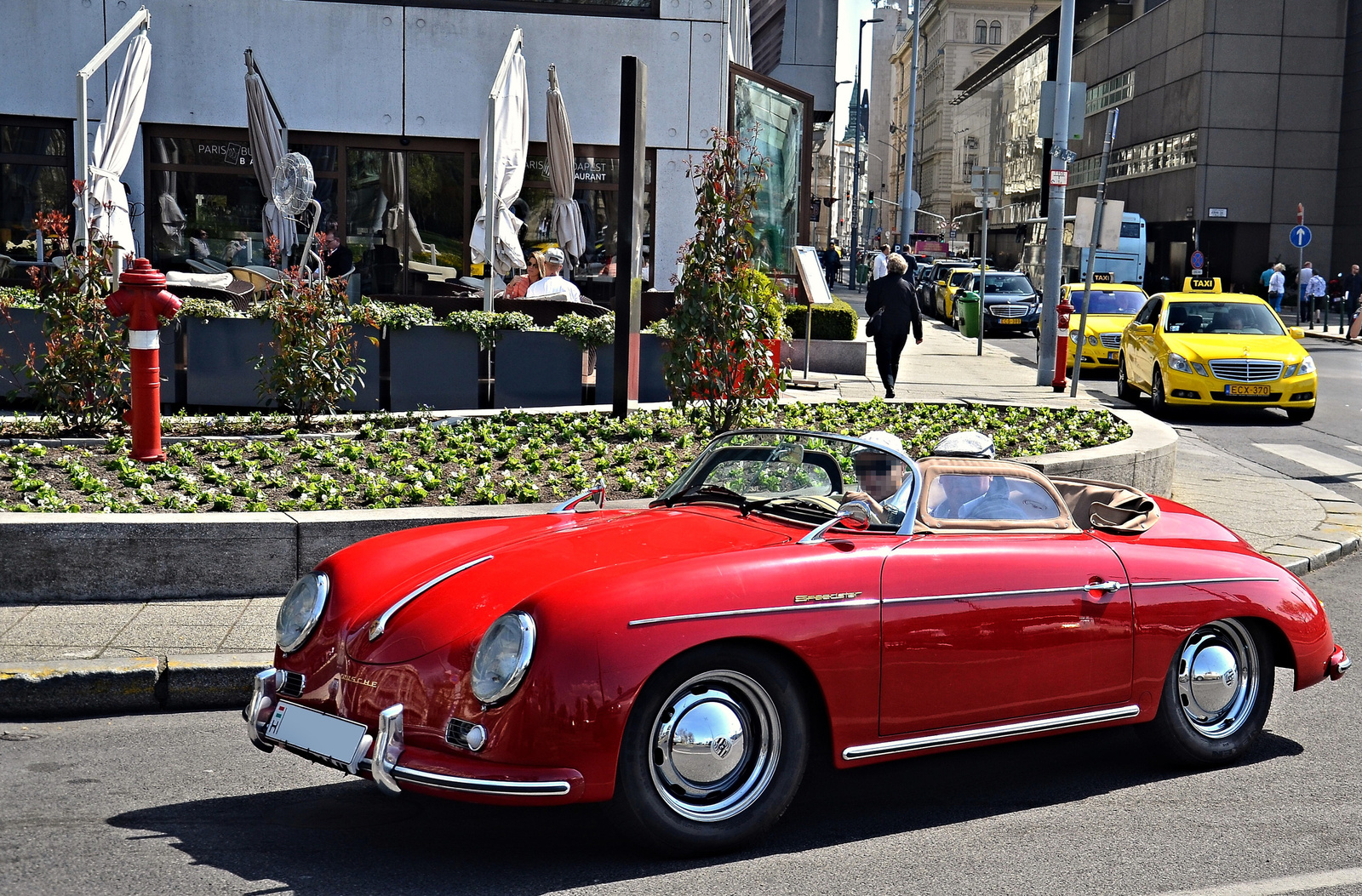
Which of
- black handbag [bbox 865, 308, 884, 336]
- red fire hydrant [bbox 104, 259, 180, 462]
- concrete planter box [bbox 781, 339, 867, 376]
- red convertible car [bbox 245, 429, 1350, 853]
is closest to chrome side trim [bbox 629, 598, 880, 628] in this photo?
red convertible car [bbox 245, 429, 1350, 853]

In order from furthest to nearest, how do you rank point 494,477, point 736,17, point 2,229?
point 736,17 → point 2,229 → point 494,477

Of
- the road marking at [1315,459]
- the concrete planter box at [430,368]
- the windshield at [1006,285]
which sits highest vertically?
the windshield at [1006,285]

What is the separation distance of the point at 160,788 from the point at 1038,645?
295cm

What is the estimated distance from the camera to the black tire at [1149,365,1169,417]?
56.7ft

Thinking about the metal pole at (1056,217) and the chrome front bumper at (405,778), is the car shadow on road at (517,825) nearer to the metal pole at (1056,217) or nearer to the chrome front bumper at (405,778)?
the chrome front bumper at (405,778)

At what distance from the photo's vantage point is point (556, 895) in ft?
12.4

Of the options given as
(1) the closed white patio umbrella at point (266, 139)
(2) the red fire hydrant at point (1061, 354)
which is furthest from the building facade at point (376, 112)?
(2) the red fire hydrant at point (1061, 354)

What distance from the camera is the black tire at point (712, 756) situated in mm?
3932

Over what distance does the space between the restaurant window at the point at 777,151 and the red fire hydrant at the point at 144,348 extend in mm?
14339

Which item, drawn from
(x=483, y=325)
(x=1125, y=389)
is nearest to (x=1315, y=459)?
(x=1125, y=389)

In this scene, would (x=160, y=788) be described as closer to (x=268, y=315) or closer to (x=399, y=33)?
(x=268, y=315)

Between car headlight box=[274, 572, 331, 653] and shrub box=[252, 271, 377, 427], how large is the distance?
5.57 meters

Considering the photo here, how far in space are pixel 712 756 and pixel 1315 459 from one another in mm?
11475

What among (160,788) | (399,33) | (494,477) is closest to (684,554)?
(160,788)
